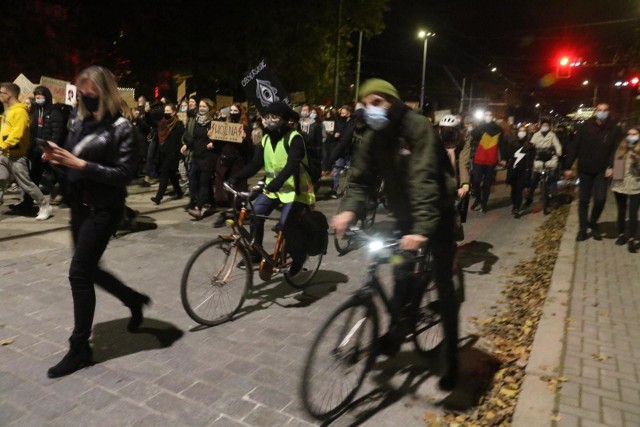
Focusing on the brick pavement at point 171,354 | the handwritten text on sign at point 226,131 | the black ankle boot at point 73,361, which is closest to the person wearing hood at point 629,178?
the brick pavement at point 171,354

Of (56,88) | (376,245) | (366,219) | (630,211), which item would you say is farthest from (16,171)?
(630,211)

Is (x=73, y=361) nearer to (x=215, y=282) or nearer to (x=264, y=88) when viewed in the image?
(x=215, y=282)

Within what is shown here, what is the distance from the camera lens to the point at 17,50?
18109 millimetres

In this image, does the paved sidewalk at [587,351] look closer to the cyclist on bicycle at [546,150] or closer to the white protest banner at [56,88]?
the cyclist on bicycle at [546,150]

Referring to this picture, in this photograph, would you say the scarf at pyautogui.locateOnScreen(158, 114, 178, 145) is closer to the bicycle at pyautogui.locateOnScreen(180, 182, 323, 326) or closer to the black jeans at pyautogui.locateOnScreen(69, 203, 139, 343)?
the bicycle at pyautogui.locateOnScreen(180, 182, 323, 326)

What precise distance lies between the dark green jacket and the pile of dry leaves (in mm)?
1232

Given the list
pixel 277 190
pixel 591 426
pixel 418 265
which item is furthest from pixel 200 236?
pixel 591 426

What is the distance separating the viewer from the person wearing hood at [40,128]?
8.74m

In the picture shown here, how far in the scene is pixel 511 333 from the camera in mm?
4801

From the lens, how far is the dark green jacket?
323 cm

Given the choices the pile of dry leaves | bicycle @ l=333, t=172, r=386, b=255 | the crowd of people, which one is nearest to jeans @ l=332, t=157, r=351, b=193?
the crowd of people

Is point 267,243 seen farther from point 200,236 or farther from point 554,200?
point 554,200

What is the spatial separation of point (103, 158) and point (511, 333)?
3.64 m

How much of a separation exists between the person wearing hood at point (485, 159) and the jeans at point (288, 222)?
6.65m
